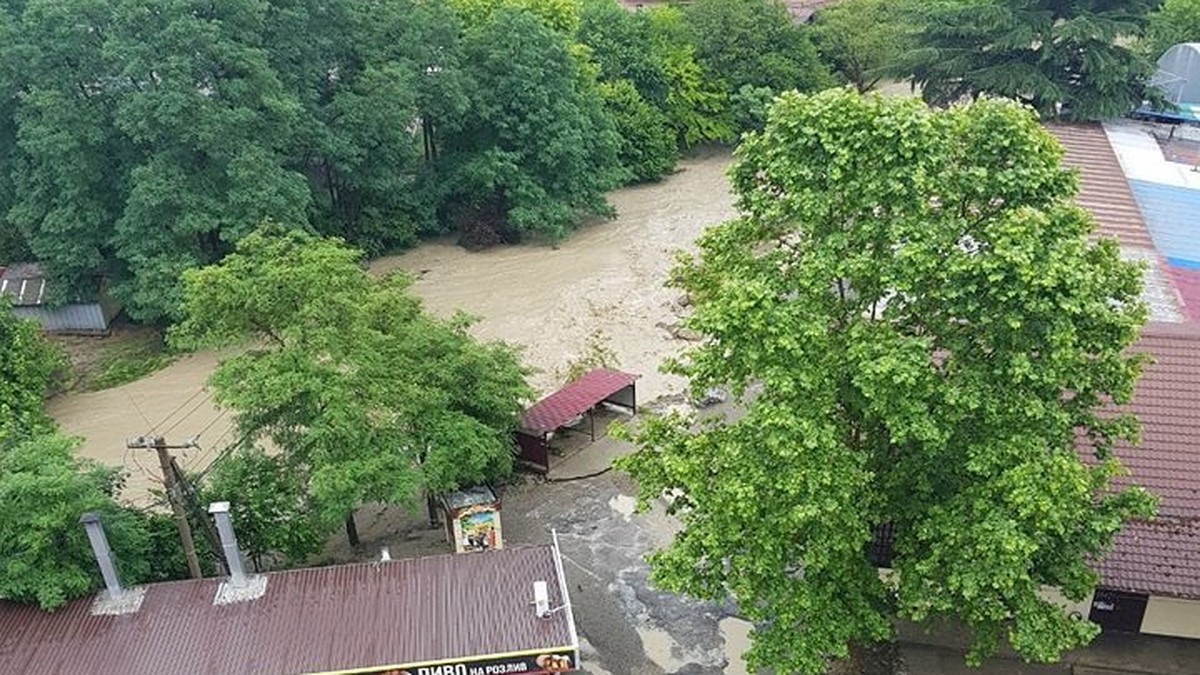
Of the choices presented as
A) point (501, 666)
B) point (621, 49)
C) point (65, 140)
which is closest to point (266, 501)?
point (501, 666)

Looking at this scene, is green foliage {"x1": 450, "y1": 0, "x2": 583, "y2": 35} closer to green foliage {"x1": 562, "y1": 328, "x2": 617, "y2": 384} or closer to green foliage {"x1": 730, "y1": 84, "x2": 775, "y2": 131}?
green foliage {"x1": 730, "y1": 84, "x2": 775, "y2": 131}

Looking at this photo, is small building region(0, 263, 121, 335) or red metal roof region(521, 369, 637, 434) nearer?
red metal roof region(521, 369, 637, 434)

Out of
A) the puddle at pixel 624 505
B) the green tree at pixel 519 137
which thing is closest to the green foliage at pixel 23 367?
the puddle at pixel 624 505

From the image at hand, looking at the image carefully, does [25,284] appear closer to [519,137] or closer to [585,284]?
[519,137]

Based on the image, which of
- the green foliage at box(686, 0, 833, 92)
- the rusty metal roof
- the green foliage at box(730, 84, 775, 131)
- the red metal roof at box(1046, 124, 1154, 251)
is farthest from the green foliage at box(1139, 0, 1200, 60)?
the rusty metal roof

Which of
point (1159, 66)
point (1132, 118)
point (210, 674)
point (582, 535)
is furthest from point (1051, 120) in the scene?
point (210, 674)
